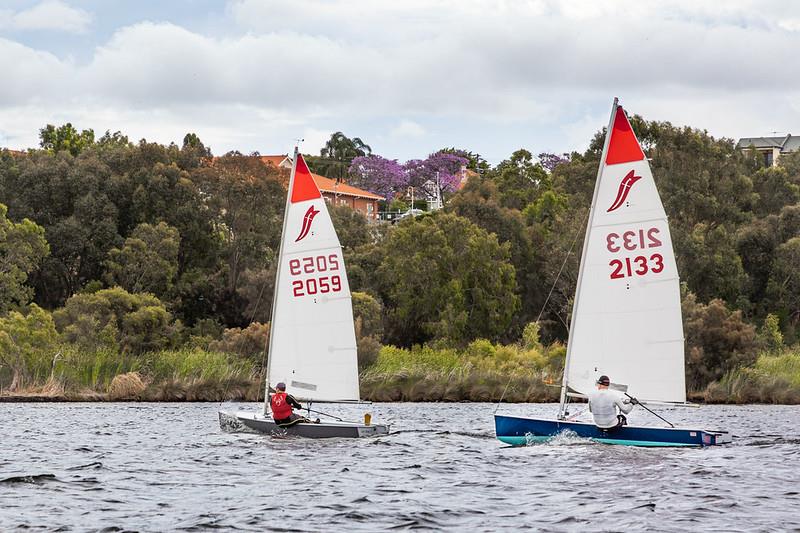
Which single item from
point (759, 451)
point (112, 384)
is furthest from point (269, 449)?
point (112, 384)

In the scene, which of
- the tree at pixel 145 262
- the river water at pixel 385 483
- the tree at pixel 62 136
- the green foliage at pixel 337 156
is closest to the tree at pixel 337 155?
the green foliage at pixel 337 156

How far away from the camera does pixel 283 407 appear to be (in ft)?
103

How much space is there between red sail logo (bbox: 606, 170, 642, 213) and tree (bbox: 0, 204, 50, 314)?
47.0m

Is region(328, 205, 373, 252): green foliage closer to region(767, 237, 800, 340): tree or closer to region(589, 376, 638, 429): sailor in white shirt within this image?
region(767, 237, 800, 340): tree

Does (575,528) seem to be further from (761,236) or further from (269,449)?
(761,236)

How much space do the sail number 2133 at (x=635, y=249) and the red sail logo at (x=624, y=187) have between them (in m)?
0.70

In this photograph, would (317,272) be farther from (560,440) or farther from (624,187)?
(624,187)

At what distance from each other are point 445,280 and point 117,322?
64.9 ft

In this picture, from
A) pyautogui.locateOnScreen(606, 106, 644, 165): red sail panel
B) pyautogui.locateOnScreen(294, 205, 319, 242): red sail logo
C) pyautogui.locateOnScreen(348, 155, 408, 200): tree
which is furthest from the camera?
pyautogui.locateOnScreen(348, 155, 408, 200): tree

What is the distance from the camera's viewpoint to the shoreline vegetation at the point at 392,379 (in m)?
56.6

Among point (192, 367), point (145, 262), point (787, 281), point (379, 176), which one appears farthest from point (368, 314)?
point (379, 176)

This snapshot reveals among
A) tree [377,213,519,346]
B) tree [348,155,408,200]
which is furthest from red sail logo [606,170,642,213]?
tree [348,155,408,200]

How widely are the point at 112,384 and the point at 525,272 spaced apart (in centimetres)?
3278

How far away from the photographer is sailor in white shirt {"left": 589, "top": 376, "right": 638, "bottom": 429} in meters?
28.4
